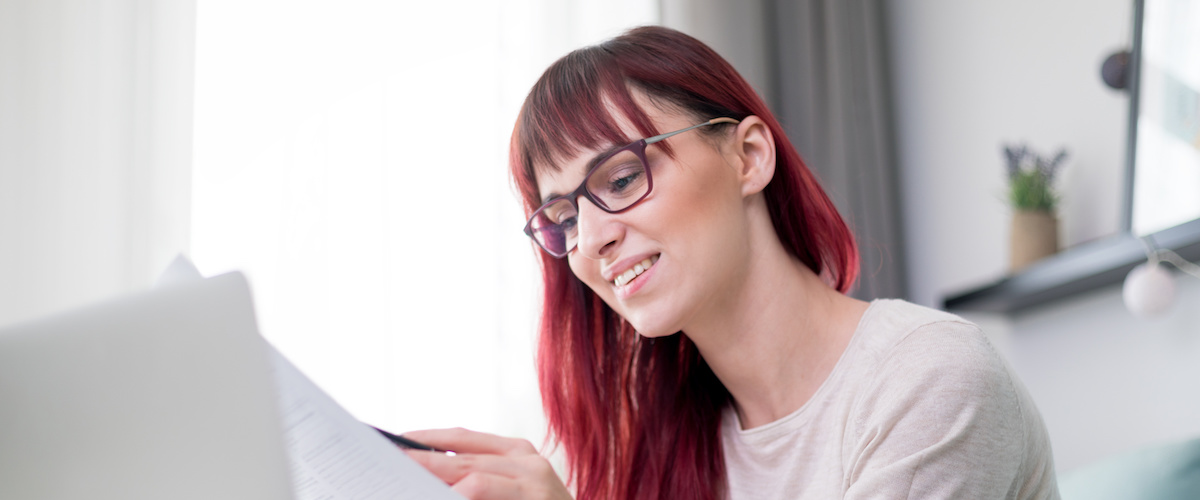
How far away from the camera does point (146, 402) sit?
1.42 ft

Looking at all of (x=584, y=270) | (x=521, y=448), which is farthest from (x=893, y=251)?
(x=521, y=448)

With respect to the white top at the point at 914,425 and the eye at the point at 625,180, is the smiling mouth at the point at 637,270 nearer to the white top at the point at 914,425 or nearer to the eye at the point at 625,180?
the eye at the point at 625,180

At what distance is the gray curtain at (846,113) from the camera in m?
2.29

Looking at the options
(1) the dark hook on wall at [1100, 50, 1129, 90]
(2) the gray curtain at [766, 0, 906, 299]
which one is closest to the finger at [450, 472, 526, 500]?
(1) the dark hook on wall at [1100, 50, 1129, 90]

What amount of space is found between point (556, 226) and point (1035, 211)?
1239 millimetres

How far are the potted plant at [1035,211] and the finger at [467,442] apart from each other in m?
1.52

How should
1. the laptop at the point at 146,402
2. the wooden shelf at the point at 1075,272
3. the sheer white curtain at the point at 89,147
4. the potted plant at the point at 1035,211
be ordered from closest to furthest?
the laptop at the point at 146,402
the sheer white curtain at the point at 89,147
the wooden shelf at the point at 1075,272
the potted plant at the point at 1035,211

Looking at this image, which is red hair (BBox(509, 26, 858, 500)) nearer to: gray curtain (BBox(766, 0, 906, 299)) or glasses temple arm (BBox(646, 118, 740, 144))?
glasses temple arm (BBox(646, 118, 740, 144))

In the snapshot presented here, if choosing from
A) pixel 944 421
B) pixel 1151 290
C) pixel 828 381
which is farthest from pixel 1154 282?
pixel 944 421

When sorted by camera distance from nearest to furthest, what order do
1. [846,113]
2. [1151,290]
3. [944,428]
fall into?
1. [944,428]
2. [1151,290]
3. [846,113]

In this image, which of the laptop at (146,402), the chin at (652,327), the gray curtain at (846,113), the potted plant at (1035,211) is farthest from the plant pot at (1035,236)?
the laptop at (146,402)

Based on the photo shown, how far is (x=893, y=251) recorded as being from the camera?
2.36m

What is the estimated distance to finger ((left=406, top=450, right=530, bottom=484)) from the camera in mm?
633

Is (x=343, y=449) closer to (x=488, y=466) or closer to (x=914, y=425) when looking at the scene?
(x=488, y=466)
